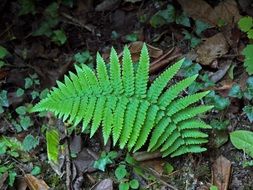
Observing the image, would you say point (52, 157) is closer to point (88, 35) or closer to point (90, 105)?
point (90, 105)

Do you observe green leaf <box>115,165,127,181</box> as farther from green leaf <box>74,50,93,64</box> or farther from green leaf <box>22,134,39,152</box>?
green leaf <box>74,50,93,64</box>

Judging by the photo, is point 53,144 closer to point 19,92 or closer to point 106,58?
point 19,92

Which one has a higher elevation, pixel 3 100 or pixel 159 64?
pixel 159 64

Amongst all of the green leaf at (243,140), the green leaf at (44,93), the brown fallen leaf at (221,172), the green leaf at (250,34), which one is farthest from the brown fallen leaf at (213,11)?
the green leaf at (44,93)

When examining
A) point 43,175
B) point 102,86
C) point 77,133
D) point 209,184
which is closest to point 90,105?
point 102,86

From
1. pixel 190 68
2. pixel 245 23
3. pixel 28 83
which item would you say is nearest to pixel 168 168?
pixel 190 68

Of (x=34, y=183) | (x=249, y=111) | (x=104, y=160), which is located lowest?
(x=34, y=183)

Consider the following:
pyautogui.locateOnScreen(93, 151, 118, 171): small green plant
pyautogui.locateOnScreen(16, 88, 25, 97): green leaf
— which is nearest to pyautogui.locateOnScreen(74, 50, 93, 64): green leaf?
pyautogui.locateOnScreen(16, 88, 25, 97): green leaf

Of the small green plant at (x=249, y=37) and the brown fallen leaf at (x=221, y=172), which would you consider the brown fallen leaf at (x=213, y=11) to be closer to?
the small green plant at (x=249, y=37)
